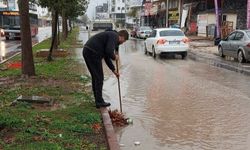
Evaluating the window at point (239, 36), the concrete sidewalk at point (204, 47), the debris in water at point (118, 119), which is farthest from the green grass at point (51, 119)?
the concrete sidewalk at point (204, 47)

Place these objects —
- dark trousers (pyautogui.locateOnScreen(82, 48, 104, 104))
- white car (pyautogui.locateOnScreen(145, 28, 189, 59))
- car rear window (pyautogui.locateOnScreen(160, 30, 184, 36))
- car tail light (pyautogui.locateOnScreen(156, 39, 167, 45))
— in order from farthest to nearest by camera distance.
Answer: car rear window (pyautogui.locateOnScreen(160, 30, 184, 36)), car tail light (pyautogui.locateOnScreen(156, 39, 167, 45)), white car (pyautogui.locateOnScreen(145, 28, 189, 59)), dark trousers (pyautogui.locateOnScreen(82, 48, 104, 104))

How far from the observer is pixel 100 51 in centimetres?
887

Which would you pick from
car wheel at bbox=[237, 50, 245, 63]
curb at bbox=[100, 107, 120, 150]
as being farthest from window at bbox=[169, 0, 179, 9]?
curb at bbox=[100, 107, 120, 150]

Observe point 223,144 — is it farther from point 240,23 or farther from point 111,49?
point 240,23

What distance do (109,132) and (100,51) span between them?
2271mm

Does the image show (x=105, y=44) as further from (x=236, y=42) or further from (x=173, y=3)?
(x=173, y=3)

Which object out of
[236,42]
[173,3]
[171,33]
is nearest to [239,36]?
[236,42]

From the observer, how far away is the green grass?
6.27 metres

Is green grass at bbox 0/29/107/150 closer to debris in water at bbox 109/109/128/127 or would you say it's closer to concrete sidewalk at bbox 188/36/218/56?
debris in water at bbox 109/109/128/127

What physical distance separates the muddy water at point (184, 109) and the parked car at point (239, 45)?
12.5ft

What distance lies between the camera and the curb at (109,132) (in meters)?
6.31

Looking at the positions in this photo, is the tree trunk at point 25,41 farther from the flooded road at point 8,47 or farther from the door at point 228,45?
the door at point 228,45

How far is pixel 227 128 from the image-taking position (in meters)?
7.89

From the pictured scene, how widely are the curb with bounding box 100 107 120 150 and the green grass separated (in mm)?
100
